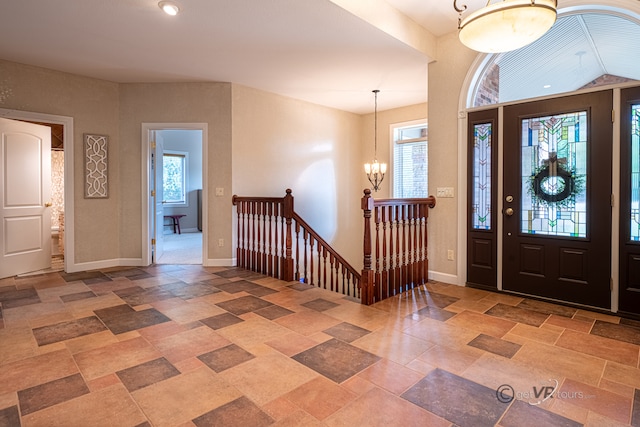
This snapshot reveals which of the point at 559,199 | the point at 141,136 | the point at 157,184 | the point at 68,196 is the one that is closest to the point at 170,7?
the point at 141,136

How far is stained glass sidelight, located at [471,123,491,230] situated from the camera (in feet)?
12.4

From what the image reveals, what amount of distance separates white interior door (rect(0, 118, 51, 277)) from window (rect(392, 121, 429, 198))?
551 centimetres

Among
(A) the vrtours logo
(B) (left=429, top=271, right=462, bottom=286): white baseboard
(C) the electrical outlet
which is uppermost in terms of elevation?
(C) the electrical outlet

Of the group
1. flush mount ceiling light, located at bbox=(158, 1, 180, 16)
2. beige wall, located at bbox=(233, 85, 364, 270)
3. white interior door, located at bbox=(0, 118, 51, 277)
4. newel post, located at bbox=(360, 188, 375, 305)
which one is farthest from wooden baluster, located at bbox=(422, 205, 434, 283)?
white interior door, located at bbox=(0, 118, 51, 277)

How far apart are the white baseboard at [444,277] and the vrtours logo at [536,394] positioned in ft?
6.92

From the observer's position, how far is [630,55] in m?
3.79

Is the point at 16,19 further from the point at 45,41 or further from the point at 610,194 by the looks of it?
the point at 610,194

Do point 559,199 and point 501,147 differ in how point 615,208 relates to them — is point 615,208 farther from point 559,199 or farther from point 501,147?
point 501,147

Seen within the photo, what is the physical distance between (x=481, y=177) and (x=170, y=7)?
346 cm

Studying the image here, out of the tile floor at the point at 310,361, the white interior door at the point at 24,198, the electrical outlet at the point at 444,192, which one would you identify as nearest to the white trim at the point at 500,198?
the tile floor at the point at 310,361

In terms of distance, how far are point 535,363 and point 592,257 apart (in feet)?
5.06

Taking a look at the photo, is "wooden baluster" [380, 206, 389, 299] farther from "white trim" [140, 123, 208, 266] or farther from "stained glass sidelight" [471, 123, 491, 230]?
"white trim" [140, 123, 208, 266]

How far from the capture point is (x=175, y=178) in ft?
31.9

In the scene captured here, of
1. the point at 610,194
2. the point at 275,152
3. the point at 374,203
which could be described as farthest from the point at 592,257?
the point at 275,152
